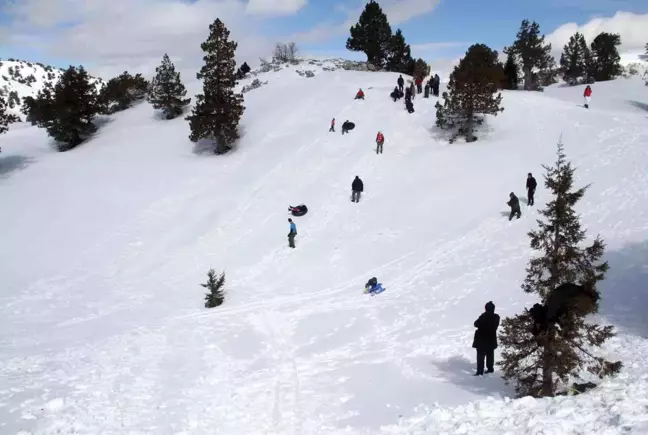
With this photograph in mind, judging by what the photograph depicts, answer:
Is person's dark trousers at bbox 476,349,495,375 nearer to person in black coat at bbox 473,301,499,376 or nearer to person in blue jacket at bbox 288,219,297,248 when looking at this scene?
person in black coat at bbox 473,301,499,376

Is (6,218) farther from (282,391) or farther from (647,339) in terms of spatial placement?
(647,339)

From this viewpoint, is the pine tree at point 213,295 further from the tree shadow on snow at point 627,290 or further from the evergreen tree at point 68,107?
the evergreen tree at point 68,107

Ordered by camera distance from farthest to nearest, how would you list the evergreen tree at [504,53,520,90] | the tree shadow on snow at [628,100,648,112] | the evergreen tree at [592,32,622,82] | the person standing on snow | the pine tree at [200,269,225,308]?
1. the evergreen tree at [592,32,622,82]
2. the evergreen tree at [504,53,520,90]
3. the tree shadow on snow at [628,100,648,112]
4. the person standing on snow
5. the pine tree at [200,269,225,308]

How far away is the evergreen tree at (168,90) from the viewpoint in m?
43.4

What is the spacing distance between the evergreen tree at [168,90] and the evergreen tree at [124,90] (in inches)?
334

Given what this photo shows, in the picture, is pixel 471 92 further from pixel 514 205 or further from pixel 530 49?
pixel 530 49

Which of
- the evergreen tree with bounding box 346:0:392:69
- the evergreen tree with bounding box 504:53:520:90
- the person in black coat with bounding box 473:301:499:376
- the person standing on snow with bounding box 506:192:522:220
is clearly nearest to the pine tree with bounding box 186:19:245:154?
the person standing on snow with bounding box 506:192:522:220

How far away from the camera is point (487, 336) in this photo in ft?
31.5

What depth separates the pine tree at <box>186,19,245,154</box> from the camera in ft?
114

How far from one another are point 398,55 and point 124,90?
34.4m

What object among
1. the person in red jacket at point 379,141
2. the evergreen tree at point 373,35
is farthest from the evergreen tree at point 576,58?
the person in red jacket at point 379,141

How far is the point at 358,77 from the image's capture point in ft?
152

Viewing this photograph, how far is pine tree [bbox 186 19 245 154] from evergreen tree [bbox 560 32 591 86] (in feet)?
158

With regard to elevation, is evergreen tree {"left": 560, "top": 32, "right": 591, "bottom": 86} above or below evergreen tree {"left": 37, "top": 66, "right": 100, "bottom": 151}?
above
